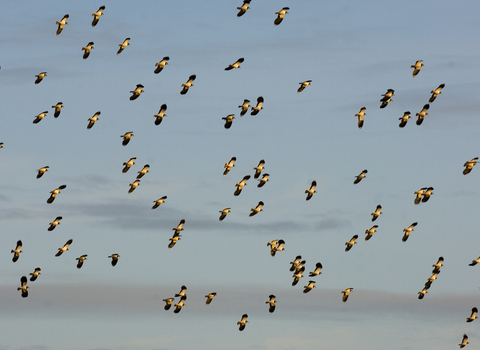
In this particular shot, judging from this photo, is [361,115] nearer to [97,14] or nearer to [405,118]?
[405,118]

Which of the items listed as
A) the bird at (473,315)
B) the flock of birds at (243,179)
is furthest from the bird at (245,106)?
the bird at (473,315)

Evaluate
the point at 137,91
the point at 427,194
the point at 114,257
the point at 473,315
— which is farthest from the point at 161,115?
the point at 473,315

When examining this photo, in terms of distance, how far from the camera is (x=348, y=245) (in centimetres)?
15638

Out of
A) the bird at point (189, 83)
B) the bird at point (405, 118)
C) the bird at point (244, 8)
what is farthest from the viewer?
the bird at point (405, 118)

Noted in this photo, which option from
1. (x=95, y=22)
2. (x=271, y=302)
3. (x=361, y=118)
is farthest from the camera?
(x=271, y=302)

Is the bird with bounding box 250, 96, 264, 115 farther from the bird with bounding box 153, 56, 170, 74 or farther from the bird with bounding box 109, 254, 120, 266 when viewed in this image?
the bird with bounding box 109, 254, 120, 266

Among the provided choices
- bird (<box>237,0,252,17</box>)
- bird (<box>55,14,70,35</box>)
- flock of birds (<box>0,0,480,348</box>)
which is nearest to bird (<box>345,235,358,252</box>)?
flock of birds (<box>0,0,480,348</box>)

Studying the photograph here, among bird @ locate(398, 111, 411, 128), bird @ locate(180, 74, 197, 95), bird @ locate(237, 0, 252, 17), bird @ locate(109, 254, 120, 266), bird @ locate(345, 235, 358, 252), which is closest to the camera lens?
bird @ locate(237, 0, 252, 17)

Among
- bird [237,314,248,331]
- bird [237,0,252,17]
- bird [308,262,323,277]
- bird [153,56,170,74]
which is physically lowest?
bird [237,314,248,331]

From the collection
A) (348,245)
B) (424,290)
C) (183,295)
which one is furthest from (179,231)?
(424,290)

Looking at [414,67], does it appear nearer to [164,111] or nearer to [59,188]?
[164,111]

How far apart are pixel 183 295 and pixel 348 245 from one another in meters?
19.5

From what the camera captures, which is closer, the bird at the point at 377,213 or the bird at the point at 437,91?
the bird at the point at 437,91

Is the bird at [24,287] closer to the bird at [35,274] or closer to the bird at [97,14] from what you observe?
the bird at [35,274]
